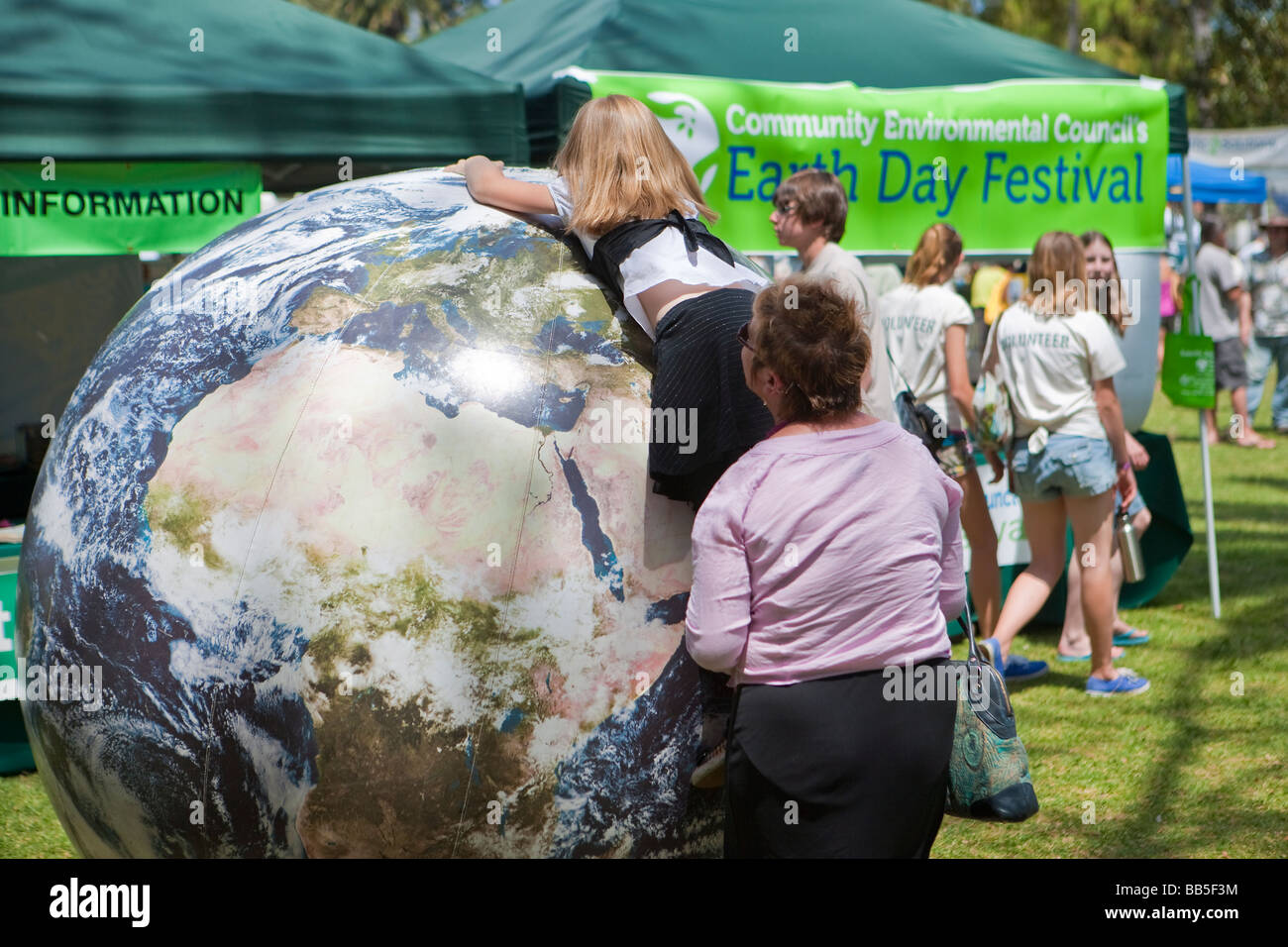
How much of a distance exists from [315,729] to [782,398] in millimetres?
1229

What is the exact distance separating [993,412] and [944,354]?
15.6 inches

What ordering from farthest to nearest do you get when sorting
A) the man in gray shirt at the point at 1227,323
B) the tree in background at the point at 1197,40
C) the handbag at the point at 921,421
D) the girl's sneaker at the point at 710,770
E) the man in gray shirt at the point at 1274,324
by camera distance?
the tree in background at the point at 1197,40 → the man in gray shirt at the point at 1274,324 → the man in gray shirt at the point at 1227,323 → the handbag at the point at 921,421 → the girl's sneaker at the point at 710,770

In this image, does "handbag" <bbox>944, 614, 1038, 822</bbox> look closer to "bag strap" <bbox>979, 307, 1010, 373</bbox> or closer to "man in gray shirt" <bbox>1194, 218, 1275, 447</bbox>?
"bag strap" <bbox>979, 307, 1010, 373</bbox>

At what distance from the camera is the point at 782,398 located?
2.78m

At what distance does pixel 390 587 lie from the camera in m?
2.83

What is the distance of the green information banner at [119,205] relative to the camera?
5262mm

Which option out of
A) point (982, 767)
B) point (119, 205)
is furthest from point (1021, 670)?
point (119, 205)

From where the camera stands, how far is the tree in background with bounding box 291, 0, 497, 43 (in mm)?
38562

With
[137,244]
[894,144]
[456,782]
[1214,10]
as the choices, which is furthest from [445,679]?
[1214,10]

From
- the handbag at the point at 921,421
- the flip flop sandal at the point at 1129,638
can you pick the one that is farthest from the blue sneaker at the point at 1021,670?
the handbag at the point at 921,421

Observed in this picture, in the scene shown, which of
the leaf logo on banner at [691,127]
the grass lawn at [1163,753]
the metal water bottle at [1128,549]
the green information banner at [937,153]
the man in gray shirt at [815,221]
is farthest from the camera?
the metal water bottle at [1128,549]

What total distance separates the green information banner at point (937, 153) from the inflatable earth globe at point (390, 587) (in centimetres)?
340

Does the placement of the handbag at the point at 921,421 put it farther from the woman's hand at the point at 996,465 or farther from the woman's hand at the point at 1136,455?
the woman's hand at the point at 1136,455

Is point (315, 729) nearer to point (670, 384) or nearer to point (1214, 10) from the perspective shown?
point (670, 384)
